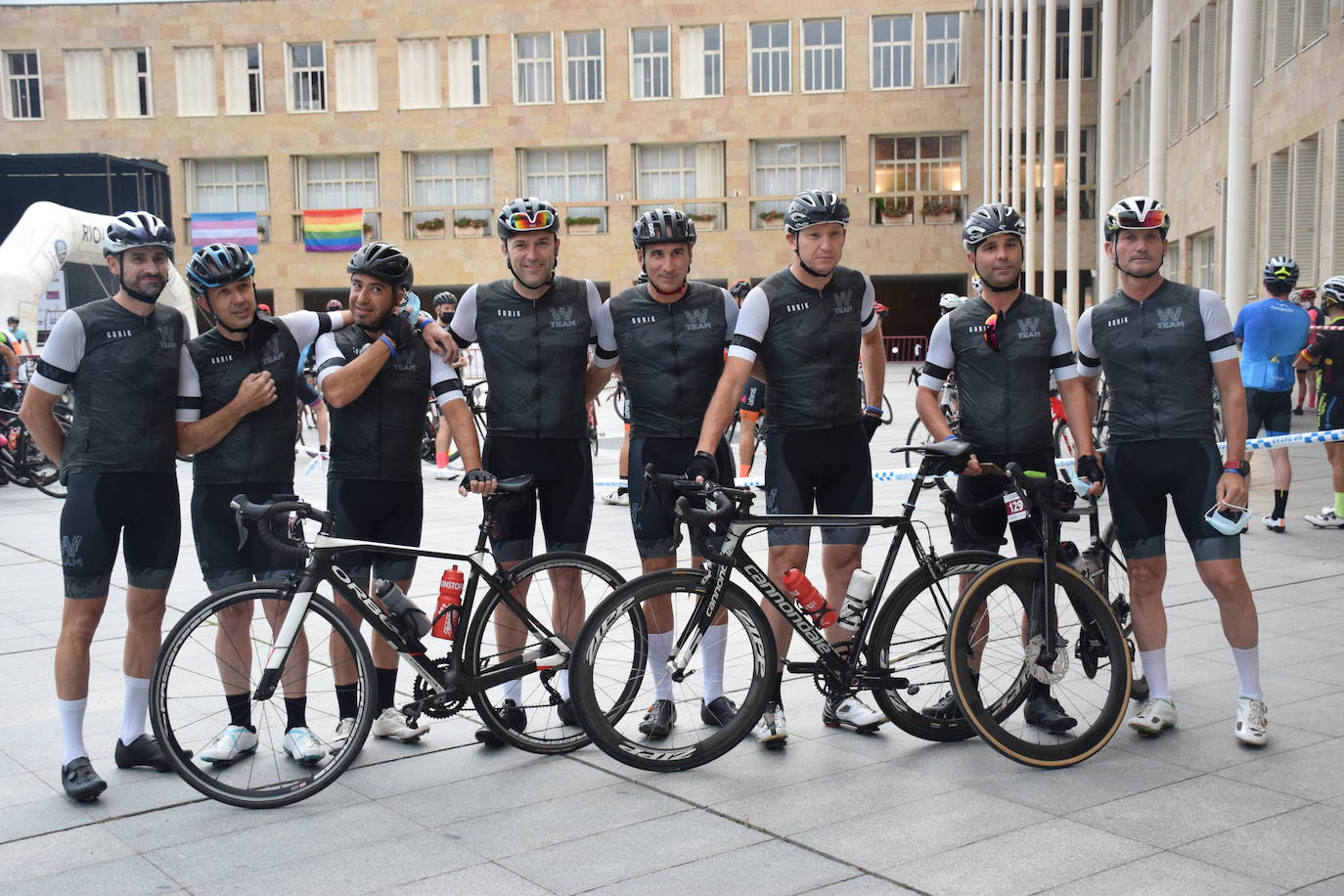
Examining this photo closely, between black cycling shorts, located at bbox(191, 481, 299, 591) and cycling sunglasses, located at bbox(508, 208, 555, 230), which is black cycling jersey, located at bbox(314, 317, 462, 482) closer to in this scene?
black cycling shorts, located at bbox(191, 481, 299, 591)

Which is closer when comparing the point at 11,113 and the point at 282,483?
the point at 282,483

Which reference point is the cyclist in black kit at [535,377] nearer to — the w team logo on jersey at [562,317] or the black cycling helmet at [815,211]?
the w team logo on jersey at [562,317]

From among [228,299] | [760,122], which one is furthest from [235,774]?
[760,122]

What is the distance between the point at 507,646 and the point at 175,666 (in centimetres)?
120

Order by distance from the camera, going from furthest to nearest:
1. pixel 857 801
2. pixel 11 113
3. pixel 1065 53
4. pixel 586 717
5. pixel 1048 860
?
pixel 11 113 → pixel 1065 53 → pixel 586 717 → pixel 857 801 → pixel 1048 860

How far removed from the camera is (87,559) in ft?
15.8

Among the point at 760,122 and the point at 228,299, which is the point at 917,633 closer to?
the point at 228,299

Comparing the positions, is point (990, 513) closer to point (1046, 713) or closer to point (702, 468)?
point (1046, 713)

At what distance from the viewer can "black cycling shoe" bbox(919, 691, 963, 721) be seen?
5.12 m

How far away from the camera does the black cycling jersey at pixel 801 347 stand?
→ 5.48 meters

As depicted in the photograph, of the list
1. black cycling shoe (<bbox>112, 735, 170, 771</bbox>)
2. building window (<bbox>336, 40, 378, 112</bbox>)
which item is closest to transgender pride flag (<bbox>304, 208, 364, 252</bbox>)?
building window (<bbox>336, 40, 378, 112</bbox>)

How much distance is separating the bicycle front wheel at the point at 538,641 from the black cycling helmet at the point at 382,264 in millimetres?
1210

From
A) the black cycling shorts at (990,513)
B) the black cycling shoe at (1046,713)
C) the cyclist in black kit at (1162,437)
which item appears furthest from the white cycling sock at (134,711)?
the cyclist in black kit at (1162,437)

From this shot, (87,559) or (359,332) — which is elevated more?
(359,332)
